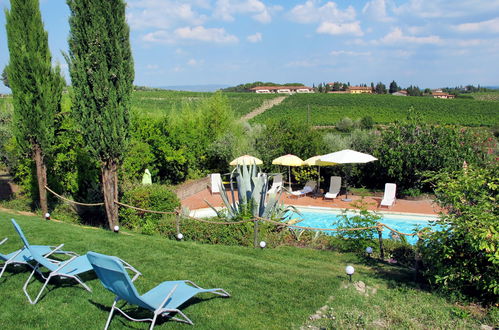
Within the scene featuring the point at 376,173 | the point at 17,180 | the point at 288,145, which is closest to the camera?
the point at 17,180

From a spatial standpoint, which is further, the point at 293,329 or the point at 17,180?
the point at 17,180

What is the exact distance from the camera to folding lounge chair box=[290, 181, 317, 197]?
52.6 feet

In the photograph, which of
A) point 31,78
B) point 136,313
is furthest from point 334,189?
point 136,313

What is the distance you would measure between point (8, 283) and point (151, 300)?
8.38 ft

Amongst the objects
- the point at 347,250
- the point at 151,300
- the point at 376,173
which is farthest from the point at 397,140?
the point at 151,300

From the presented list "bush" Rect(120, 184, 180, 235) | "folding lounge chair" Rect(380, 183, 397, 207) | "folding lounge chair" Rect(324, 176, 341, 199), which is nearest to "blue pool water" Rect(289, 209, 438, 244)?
"folding lounge chair" Rect(380, 183, 397, 207)

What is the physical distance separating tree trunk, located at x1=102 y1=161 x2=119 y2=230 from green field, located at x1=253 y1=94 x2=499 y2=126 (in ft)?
150

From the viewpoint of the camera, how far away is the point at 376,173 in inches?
682

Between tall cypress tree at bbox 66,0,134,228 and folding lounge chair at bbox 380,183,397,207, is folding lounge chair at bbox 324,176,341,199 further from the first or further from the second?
tall cypress tree at bbox 66,0,134,228

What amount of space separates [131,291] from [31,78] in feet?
27.6

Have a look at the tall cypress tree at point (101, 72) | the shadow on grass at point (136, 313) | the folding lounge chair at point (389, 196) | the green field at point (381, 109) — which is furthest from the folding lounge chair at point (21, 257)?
the green field at point (381, 109)

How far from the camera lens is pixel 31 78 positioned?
10.2 metres

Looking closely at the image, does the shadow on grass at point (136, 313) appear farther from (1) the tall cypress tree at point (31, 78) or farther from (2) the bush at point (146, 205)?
(1) the tall cypress tree at point (31, 78)

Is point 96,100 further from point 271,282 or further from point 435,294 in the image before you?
point 435,294
